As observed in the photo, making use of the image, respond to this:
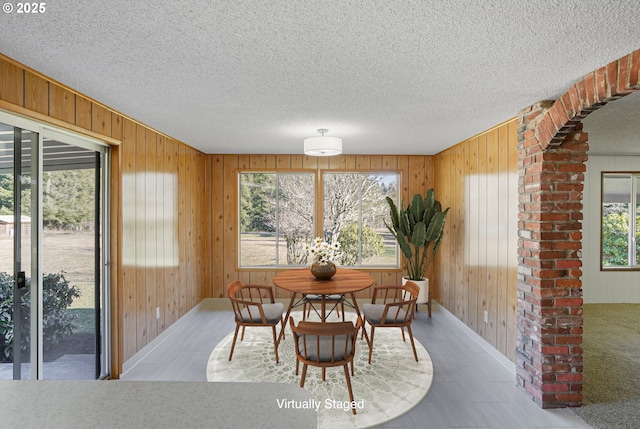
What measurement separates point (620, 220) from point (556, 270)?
4310 mm

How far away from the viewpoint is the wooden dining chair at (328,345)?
2.46 m

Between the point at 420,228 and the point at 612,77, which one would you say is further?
the point at 420,228

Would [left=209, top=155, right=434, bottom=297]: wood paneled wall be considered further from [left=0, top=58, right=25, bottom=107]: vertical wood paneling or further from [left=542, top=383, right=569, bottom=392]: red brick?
[left=0, top=58, right=25, bottom=107]: vertical wood paneling

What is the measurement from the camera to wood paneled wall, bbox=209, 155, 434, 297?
5.36m

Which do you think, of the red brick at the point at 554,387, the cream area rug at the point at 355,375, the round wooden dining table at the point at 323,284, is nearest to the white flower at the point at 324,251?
the round wooden dining table at the point at 323,284

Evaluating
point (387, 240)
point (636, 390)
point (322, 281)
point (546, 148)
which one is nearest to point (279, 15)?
point (546, 148)

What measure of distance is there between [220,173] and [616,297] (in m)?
6.77

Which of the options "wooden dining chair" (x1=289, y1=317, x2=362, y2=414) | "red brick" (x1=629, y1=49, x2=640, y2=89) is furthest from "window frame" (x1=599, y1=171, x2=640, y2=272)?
"wooden dining chair" (x1=289, y1=317, x2=362, y2=414)

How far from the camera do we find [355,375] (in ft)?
9.94

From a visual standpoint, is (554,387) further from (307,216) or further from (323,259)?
(307,216)

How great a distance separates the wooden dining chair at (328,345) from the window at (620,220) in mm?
5321

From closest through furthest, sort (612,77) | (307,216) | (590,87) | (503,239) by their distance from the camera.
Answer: (612,77) < (590,87) < (503,239) < (307,216)

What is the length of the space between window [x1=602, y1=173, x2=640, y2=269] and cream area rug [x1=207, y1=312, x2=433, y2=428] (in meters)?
4.18

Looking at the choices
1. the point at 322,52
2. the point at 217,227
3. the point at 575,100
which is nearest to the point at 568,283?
the point at 575,100
